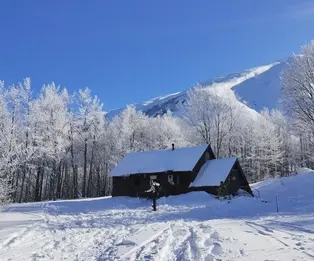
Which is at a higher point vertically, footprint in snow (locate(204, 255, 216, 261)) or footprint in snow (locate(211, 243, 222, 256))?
footprint in snow (locate(211, 243, 222, 256))

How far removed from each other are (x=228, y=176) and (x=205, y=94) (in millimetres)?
21193

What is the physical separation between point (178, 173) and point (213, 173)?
3600 millimetres

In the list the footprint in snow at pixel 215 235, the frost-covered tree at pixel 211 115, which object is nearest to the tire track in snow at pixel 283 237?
the footprint in snow at pixel 215 235

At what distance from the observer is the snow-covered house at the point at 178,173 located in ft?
120

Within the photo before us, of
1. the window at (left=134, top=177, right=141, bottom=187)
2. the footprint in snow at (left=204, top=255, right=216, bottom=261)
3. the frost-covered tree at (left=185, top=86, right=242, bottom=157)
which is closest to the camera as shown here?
the footprint in snow at (left=204, top=255, right=216, bottom=261)

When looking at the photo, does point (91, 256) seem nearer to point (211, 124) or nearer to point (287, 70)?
point (287, 70)

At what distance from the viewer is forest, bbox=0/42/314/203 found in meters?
34.4

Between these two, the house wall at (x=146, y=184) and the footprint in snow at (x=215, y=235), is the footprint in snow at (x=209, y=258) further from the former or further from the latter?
the house wall at (x=146, y=184)

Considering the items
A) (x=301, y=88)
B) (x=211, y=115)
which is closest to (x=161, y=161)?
(x=301, y=88)

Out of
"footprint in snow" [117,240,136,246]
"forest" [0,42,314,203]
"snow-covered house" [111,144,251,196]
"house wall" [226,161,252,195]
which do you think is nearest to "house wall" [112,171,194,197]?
"snow-covered house" [111,144,251,196]

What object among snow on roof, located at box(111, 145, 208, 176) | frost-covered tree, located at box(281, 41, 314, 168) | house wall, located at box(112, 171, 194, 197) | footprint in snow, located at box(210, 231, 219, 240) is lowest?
footprint in snow, located at box(210, 231, 219, 240)

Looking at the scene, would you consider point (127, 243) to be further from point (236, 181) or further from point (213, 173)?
point (236, 181)

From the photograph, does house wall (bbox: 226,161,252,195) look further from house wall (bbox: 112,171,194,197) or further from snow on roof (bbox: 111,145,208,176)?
house wall (bbox: 112,171,194,197)

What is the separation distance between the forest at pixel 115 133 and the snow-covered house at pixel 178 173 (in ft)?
26.0
